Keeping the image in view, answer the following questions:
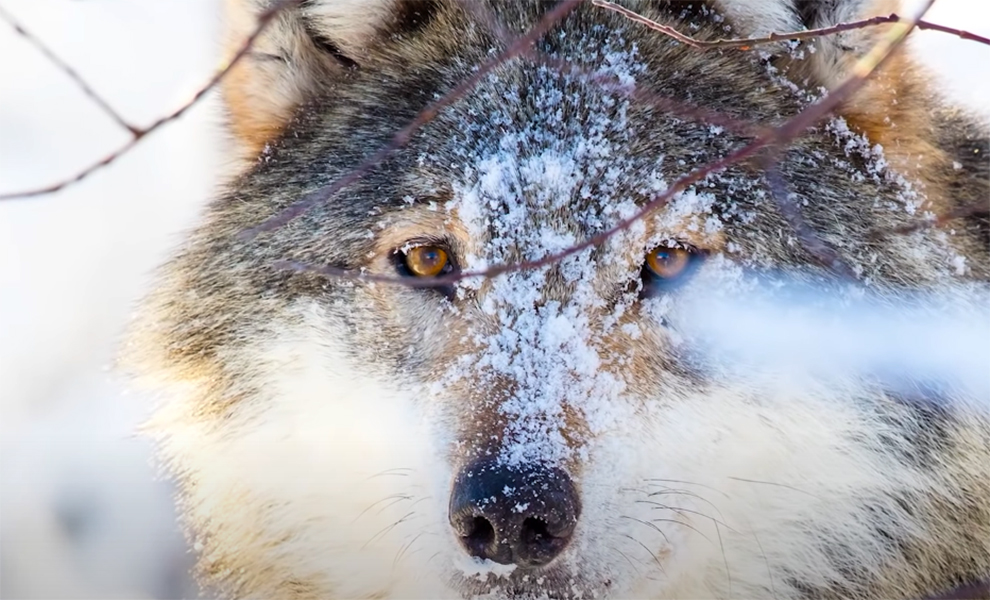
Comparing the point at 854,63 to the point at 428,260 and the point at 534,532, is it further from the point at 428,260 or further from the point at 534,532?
the point at 534,532

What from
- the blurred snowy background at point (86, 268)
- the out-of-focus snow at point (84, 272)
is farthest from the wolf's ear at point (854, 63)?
the out-of-focus snow at point (84, 272)

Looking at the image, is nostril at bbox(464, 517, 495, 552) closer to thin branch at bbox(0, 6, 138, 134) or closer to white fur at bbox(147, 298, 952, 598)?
white fur at bbox(147, 298, 952, 598)

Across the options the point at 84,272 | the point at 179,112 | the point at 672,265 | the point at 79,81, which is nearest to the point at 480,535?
the point at 672,265

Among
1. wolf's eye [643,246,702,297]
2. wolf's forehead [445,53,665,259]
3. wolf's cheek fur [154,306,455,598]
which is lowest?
wolf's cheek fur [154,306,455,598]

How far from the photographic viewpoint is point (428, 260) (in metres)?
2.69

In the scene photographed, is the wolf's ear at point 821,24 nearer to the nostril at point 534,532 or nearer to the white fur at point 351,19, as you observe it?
the white fur at point 351,19

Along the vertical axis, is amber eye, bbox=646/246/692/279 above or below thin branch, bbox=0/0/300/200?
below

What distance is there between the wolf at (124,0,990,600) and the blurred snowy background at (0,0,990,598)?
1245mm

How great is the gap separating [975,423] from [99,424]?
3.72 meters

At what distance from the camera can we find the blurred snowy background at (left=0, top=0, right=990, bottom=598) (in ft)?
14.4

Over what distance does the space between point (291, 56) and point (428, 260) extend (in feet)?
2.82

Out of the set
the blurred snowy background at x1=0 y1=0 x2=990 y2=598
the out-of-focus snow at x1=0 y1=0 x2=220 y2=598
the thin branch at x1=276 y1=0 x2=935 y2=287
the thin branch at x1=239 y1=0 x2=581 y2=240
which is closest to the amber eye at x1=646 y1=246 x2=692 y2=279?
the thin branch at x1=276 y1=0 x2=935 y2=287

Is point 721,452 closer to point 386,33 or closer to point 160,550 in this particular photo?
point 386,33

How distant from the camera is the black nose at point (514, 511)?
2.10 meters
